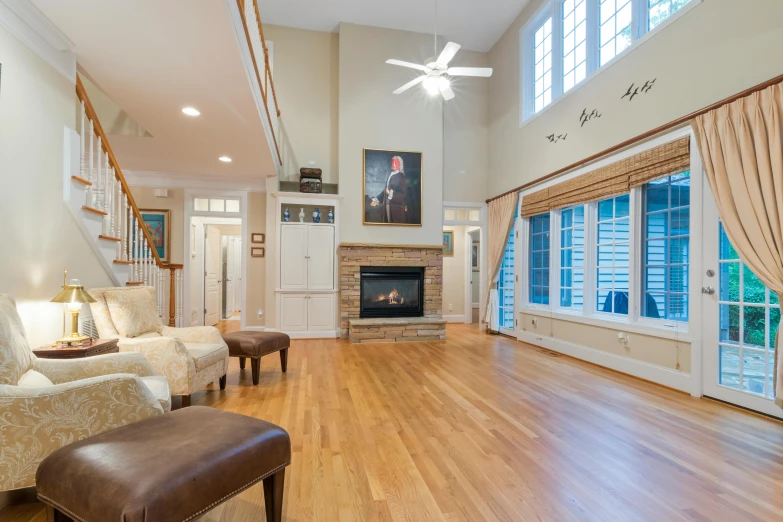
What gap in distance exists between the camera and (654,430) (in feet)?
8.49

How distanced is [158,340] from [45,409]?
4.47 ft

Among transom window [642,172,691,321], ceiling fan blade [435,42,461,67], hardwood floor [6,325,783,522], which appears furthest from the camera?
ceiling fan blade [435,42,461,67]

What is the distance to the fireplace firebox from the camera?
252 inches

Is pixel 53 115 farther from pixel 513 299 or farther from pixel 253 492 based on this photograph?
pixel 513 299

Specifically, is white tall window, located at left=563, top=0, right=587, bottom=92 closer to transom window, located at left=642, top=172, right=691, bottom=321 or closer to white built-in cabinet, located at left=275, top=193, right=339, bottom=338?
transom window, located at left=642, top=172, right=691, bottom=321

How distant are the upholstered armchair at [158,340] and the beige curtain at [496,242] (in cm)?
473

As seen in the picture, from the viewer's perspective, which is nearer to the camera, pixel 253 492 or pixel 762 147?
pixel 253 492

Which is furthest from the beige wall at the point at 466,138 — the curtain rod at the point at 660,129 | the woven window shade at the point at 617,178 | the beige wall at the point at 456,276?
the woven window shade at the point at 617,178

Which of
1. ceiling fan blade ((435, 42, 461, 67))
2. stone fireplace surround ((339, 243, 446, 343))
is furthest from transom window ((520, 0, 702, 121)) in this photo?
stone fireplace surround ((339, 243, 446, 343))

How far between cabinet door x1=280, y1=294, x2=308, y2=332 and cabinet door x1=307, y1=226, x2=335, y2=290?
285 millimetres

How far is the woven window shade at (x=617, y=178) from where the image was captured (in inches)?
138

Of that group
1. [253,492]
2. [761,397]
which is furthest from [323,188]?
[761,397]

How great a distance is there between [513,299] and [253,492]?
536 cm

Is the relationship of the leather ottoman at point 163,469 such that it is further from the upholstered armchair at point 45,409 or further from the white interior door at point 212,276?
the white interior door at point 212,276
